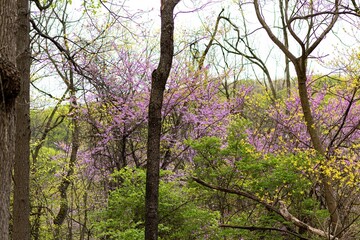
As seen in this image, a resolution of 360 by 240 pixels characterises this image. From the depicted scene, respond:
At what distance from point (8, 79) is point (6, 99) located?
0.18m

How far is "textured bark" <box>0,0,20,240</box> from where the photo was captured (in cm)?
321

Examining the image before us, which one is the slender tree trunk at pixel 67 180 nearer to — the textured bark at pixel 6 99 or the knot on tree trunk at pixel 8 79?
the textured bark at pixel 6 99

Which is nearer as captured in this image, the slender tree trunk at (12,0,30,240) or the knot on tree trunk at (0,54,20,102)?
the knot on tree trunk at (0,54,20,102)

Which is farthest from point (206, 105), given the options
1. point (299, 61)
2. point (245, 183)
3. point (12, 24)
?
point (12, 24)

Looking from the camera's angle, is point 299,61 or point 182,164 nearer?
point 299,61

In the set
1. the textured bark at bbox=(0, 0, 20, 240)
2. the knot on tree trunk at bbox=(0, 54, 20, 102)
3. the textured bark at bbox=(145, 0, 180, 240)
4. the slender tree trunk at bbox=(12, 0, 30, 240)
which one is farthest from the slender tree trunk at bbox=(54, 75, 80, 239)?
the knot on tree trunk at bbox=(0, 54, 20, 102)

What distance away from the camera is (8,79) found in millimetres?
3186

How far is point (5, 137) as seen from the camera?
3303mm

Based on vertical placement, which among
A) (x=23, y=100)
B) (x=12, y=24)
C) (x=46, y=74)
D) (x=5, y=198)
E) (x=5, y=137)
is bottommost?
(x=5, y=198)

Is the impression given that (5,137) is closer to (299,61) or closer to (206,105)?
(299,61)

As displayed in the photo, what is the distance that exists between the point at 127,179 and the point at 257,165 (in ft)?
6.61

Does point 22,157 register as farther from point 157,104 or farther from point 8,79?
point 8,79

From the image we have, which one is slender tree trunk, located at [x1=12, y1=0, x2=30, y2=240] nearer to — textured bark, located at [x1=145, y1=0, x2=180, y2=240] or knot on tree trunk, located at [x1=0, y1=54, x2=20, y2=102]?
textured bark, located at [x1=145, y1=0, x2=180, y2=240]

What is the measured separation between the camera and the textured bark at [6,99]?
3.21 meters
